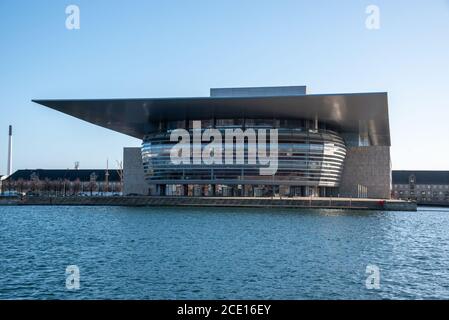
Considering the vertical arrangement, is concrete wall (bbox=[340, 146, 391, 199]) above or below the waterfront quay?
above

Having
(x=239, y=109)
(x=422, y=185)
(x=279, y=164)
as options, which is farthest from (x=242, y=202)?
(x=422, y=185)

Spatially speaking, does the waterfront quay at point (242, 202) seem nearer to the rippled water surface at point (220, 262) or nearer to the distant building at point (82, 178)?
the rippled water surface at point (220, 262)

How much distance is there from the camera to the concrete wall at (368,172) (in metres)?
69.3

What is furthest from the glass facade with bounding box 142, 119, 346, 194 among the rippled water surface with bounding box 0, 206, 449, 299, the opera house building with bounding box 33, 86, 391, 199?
the rippled water surface with bounding box 0, 206, 449, 299

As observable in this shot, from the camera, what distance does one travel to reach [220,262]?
55.7 feet

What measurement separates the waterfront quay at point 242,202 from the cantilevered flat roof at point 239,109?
926cm

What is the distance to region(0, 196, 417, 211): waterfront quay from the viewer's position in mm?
53469

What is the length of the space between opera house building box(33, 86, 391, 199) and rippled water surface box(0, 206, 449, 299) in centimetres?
2608

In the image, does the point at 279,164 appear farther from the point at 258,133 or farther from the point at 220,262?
the point at 220,262

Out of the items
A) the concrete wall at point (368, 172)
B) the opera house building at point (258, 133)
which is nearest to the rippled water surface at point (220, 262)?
the opera house building at point (258, 133)

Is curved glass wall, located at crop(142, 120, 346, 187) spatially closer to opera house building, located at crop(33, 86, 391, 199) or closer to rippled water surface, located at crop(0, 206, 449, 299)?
opera house building, located at crop(33, 86, 391, 199)

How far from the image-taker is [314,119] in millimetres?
60781
